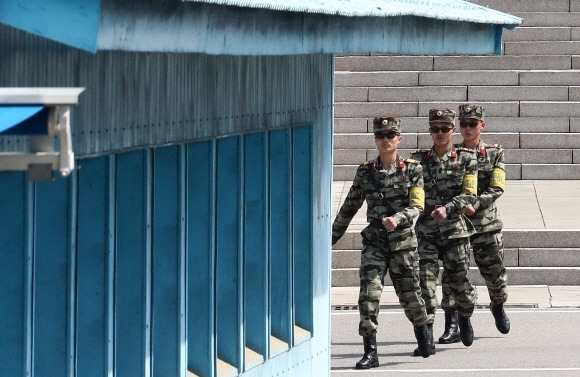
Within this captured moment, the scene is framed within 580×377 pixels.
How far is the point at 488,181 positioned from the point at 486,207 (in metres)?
0.21

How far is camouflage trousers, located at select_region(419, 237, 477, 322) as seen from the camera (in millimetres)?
12539

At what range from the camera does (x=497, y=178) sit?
12.8 meters

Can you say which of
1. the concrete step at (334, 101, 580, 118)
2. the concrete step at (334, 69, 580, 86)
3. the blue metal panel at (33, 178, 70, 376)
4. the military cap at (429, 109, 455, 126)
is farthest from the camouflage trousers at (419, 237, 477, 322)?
the concrete step at (334, 69, 580, 86)

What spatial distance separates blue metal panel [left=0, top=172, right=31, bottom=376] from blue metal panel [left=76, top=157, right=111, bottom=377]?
1.62ft

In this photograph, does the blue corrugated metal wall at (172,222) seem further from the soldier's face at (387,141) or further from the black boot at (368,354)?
the black boot at (368,354)

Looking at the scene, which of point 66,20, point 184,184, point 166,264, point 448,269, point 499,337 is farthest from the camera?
point 499,337

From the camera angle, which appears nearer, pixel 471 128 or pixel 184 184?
pixel 184 184

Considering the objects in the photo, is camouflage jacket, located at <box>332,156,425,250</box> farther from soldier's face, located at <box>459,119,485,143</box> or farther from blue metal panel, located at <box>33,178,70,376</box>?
A: blue metal panel, located at <box>33,178,70,376</box>

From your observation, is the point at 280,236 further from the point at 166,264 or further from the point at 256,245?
the point at 166,264

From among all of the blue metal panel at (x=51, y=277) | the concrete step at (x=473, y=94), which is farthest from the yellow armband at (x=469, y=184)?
Answer: the concrete step at (x=473, y=94)

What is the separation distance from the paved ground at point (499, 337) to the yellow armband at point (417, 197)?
135 centimetres

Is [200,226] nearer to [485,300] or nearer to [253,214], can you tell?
[253,214]

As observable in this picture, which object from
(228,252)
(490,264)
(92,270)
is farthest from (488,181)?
(92,270)

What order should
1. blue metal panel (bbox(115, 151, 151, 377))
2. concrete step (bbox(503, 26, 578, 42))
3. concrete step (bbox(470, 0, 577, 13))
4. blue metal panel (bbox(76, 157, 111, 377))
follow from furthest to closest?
concrete step (bbox(470, 0, 577, 13)) → concrete step (bbox(503, 26, 578, 42)) → blue metal panel (bbox(115, 151, 151, 377)) → blue metal panel (bbox(76, 157, 111, 377))
